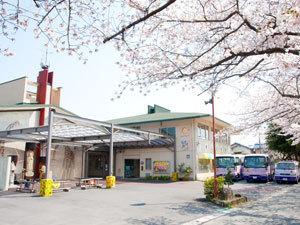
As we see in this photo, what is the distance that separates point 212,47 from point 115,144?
24.2 meters

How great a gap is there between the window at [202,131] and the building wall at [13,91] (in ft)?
54.3

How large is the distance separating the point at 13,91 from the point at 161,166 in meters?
15.5

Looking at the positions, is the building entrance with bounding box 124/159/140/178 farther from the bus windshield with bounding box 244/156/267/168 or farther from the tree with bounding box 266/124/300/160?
the tree with bounding box 266/124/300/160

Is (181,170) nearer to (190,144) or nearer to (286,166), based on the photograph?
(190,144)

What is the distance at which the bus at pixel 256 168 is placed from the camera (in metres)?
26.3

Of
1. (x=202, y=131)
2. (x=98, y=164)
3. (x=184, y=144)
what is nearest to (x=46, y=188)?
(x=184, y=144)

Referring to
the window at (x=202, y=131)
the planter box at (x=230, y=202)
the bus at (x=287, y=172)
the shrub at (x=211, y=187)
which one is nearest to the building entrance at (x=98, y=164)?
the window at (x=202, y=131)

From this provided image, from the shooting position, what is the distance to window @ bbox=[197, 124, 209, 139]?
99.5 ft

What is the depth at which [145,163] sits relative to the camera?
3186 centimetres

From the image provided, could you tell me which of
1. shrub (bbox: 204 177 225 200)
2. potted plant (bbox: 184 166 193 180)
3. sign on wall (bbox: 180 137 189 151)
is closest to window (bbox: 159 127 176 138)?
sign on wall (bbox: 180 137 189 151)

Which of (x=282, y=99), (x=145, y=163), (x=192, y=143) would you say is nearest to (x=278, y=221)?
(x=282, y=99)

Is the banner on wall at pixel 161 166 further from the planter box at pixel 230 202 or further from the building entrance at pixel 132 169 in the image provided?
the planter box at pixel 230 202

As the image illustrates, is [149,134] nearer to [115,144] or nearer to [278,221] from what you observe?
[115,144]

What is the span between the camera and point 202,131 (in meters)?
31.2
